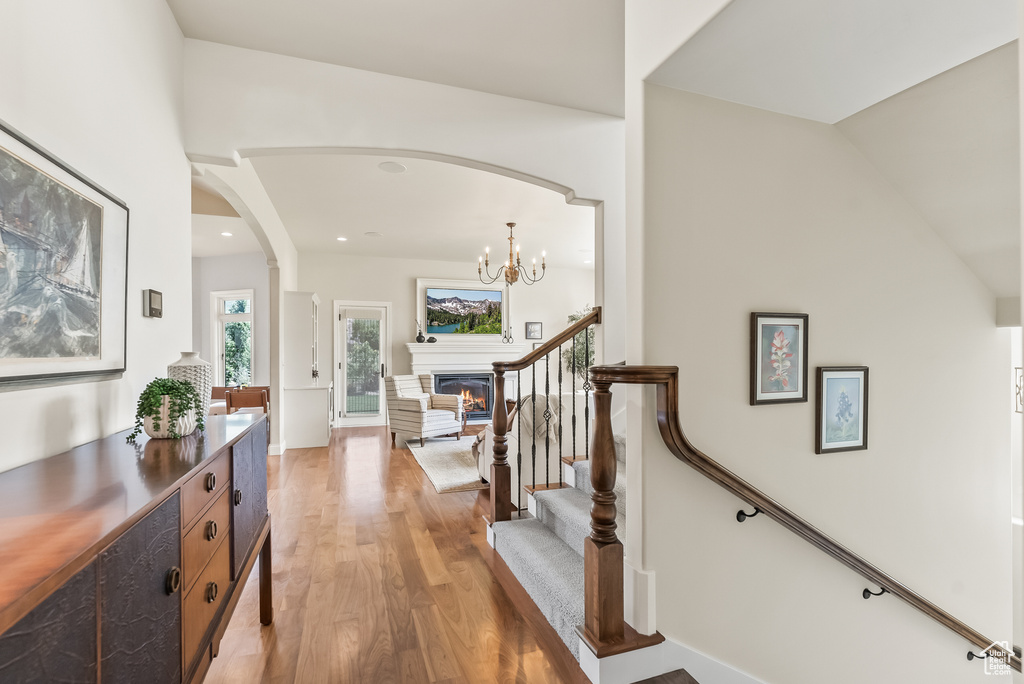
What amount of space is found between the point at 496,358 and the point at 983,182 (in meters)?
6.50

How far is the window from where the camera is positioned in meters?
7.34

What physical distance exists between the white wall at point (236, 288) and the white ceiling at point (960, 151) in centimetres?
736

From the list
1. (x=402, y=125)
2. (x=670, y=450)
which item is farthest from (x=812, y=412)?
(x=402, y=125)

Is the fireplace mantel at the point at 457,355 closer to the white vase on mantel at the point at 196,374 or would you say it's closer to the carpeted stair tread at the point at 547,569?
the carpeted stair tread at the point at 547,569

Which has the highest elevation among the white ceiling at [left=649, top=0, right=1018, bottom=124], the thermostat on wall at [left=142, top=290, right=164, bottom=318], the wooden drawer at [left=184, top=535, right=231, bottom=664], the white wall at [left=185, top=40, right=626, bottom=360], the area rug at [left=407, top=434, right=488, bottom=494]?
the white wall at [left=185, top=40, right=626, bottom=360]

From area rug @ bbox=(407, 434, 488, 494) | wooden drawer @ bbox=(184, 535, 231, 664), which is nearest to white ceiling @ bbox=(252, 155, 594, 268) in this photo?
area rug @ bbox=(407, 434, 488, 494)

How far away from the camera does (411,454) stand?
554 centimetres

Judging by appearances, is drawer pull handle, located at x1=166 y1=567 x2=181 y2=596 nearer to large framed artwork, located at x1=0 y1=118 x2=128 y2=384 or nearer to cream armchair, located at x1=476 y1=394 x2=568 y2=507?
large framed artwork, located at x1=0 y1=118 x2=128 y2=384

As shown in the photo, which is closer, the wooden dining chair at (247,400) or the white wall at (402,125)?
the white wall at (402,125)

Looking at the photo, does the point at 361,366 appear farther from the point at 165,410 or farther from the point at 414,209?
the point at 165,410

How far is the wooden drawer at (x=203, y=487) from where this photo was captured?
3.72 ft

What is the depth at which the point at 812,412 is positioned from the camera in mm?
2088

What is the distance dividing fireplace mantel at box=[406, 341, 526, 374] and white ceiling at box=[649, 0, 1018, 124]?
624 centimetres

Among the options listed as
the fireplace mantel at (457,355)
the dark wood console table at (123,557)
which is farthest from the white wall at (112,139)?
the fireplace mantel at (457,355)
